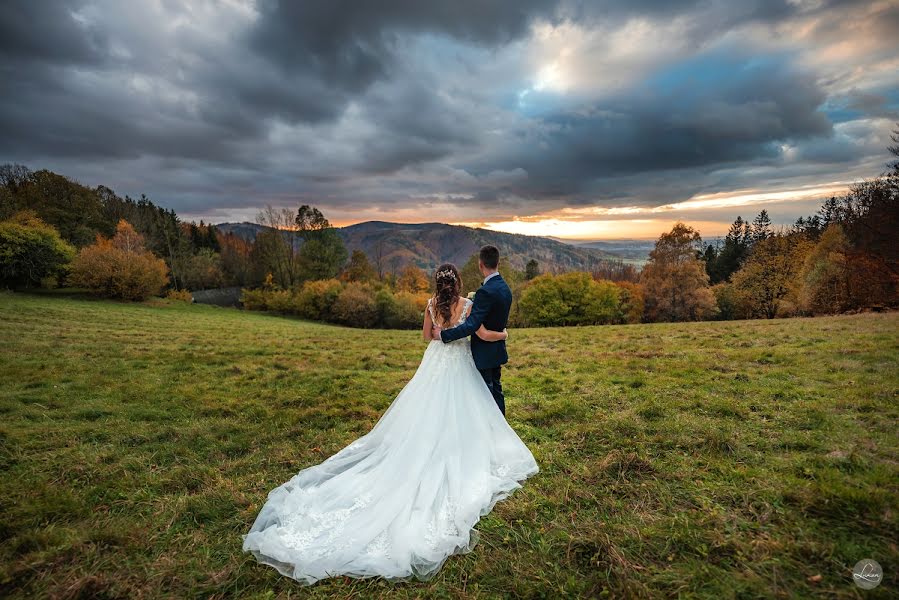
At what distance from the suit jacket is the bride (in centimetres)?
20

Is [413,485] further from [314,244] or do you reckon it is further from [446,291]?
[314,244]

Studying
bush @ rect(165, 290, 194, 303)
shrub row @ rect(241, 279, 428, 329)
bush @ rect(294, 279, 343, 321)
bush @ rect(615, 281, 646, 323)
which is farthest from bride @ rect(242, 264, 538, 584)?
bush @ rect(165, 290, 194, 303)

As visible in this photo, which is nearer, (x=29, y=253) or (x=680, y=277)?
(x=680, y=277)

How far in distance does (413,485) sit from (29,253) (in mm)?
55300

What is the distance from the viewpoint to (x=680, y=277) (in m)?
37.3

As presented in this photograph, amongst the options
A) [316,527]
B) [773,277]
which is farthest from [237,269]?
[773,277]

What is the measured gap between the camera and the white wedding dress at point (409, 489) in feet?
13.5

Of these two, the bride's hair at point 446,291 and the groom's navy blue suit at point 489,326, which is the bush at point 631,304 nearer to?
the groom's navy blue suit at point 489,326

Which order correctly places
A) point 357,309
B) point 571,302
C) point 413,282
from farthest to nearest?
point 413,282 < point 357,309 < point 571,302

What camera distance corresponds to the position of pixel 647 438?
20.9 feet

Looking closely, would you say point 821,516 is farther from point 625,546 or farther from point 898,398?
point 898,398

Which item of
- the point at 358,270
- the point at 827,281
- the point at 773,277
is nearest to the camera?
the point at 827,281

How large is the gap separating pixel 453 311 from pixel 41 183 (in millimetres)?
77338

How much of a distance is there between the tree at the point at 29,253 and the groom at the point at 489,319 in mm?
52666
